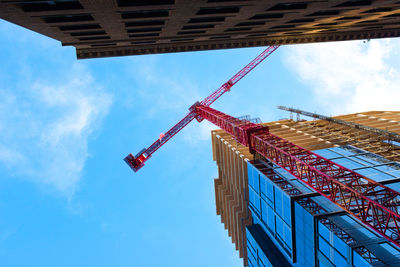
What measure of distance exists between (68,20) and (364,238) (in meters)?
27.4

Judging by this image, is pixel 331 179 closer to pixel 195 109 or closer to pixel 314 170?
pixel 314 170

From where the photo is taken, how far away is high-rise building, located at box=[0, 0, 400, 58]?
1720 centimetres

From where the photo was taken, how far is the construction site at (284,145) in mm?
19328

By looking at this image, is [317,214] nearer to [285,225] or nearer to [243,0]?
[285,225]

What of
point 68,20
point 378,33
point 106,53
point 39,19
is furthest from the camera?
point 378,33

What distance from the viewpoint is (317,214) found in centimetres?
2434

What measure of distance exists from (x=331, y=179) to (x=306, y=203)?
3.88 metres

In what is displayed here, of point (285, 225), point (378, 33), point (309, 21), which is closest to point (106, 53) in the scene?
point (309, 21)

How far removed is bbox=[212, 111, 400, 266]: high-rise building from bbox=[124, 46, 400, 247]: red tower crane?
1.17 m

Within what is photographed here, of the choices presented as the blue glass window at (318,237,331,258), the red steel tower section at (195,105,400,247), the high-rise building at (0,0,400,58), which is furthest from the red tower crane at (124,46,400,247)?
the high-rise building at (0,0,400,58)

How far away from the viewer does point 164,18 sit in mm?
21500

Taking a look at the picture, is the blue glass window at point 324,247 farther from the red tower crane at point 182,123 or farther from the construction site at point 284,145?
the red tower crane at point 182,123

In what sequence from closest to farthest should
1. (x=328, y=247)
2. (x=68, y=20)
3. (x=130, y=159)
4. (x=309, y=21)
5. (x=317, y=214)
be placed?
(x=68, y=20) < (x=328, y=247) < (x=317, y=214) < (x=309, y=21) < (x=130, y=159)

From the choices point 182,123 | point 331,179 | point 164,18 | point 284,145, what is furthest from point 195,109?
point 164,18
